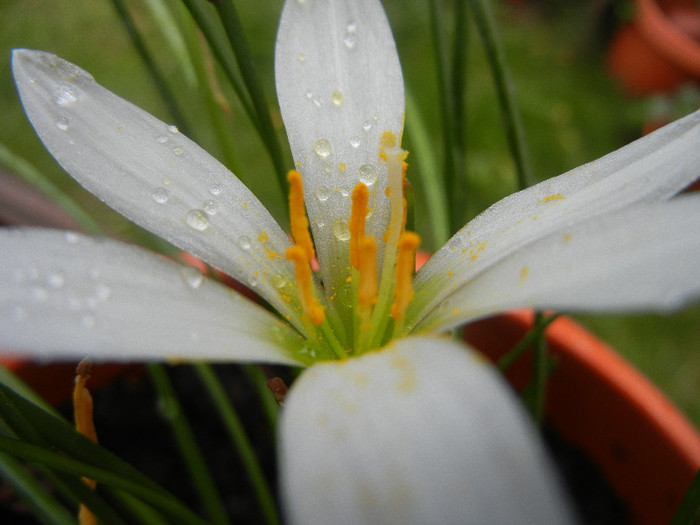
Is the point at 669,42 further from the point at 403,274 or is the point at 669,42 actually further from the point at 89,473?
the point at 89,473

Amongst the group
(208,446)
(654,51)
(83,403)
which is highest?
(83,403)

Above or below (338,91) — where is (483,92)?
below

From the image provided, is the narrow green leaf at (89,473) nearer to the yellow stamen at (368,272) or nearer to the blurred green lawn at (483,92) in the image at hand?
the yellow stamen at (368,272)

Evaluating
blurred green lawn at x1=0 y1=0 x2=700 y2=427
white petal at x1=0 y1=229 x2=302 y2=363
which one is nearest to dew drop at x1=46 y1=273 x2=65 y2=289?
white petal at x1=0 y1=229 x2=302 y2=363

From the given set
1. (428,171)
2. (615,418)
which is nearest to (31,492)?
(428,171)

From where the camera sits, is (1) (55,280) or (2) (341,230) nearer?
(1) (55,280)

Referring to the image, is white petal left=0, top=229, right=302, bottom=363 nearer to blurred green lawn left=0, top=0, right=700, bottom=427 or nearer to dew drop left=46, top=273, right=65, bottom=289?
dew drop left=46, top=273, right=65, bottom=289

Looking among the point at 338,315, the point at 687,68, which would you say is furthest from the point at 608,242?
the point at 687,68

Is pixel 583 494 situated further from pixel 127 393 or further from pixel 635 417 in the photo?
pixel 127 393
